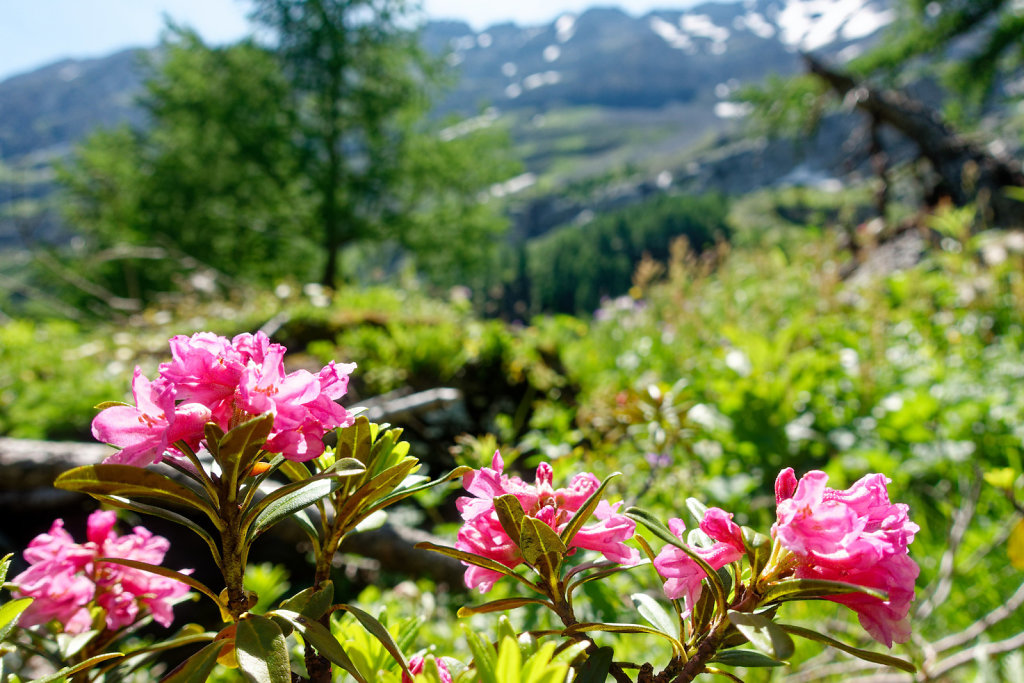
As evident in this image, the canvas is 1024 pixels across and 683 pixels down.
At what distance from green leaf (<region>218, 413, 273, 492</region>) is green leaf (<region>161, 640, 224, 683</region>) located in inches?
4.5

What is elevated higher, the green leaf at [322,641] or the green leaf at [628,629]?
the green leaf at [322,641]

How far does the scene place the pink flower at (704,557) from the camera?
46 centimetres

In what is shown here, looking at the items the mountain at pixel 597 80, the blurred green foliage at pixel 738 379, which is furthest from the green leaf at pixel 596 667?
the mountain at pixel 597 80

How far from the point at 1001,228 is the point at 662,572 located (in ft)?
18.8

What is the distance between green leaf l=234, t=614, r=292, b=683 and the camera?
0.37 metres

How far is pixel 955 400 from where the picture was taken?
2.28 meters

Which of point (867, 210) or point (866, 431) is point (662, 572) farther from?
→ point (867, 210)

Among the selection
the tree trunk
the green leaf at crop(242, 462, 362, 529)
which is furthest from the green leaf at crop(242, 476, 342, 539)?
the tree trunk

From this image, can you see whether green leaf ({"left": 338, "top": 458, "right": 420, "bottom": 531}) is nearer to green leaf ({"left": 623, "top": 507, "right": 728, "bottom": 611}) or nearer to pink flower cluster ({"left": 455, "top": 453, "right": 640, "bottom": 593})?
pink flower cluster ({"left": 455, "top": 453, "right": 640, "bottom": 593})

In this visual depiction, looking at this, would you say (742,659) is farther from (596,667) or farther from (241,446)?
(241,446)

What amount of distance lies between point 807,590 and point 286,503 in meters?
0.39

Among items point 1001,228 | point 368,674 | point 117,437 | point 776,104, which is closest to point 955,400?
point 368,674

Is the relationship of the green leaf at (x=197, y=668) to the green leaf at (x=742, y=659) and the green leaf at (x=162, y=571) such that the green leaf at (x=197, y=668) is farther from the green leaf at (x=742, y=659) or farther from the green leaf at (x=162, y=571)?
the green leaf at (x=742, y=659)

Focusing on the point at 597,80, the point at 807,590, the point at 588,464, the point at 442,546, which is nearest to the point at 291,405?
the point at 442,546
